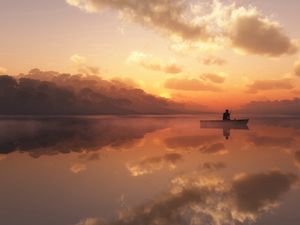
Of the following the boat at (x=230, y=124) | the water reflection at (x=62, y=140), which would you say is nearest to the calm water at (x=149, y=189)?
the water reflection at (x=62, y=140)

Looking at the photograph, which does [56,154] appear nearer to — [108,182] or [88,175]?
[88,175]

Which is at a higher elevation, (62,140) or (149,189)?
(149,189)

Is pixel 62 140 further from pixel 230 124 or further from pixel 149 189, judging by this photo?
pixel 230 124

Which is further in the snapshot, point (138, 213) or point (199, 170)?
point (199, 170)

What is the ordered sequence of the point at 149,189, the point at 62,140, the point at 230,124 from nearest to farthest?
the point at 149,189 → the point at 62,140 → the point at 230,124

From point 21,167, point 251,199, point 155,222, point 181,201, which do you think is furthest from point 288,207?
point 21,167

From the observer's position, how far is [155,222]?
15.0m

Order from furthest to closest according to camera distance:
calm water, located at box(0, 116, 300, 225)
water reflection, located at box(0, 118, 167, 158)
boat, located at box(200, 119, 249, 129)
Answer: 1. boat, located at box(200, 119, 249, 129)
2. water reflection, located at box(0, 118, 167, 158)
3. calm water, located at box(0, 116, 300, 225)

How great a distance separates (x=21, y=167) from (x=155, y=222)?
59.9 feet

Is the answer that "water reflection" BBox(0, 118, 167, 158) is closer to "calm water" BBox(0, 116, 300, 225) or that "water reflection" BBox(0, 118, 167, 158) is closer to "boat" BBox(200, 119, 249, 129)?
"calm water" BBox(0, 116, 300, 225)

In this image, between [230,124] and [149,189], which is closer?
[149,189]

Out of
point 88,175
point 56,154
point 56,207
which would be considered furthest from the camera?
point 56,154

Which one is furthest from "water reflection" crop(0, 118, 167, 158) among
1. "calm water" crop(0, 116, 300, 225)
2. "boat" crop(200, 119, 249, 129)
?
"boat" crop(200, 119, 249, 129)

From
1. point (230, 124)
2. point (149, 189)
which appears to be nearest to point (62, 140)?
point (149, 189)
